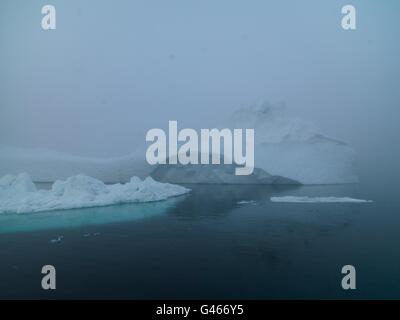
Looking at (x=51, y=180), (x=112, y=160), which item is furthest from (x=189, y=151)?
(x=51, y=180)

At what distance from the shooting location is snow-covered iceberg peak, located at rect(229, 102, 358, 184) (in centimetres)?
362

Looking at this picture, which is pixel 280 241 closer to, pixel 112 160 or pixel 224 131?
pixel 224 131

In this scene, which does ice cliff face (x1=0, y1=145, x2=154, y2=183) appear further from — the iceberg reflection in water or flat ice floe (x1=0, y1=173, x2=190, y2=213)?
the iceberg reflection in water

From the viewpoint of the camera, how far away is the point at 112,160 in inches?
147

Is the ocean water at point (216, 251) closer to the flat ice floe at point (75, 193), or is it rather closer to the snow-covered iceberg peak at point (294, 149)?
the flat ice floe at point (75, 193)

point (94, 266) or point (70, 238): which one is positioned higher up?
point (70, 238)

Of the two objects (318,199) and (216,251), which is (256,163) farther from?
(216,251)

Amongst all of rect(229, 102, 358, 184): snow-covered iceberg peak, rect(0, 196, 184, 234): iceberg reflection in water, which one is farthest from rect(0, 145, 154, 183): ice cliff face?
rect(229, 102, 358, 184): snow-covered iceberg peak

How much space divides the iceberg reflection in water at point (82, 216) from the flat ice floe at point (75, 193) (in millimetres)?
66

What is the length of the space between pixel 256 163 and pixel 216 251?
1015mm

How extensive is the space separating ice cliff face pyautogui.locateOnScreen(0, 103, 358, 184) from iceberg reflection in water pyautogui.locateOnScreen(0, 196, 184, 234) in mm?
399

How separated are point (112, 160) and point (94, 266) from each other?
1.10m

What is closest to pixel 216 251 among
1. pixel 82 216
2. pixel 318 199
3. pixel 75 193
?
pixel 318 199

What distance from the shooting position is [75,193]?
3719 millimetres
